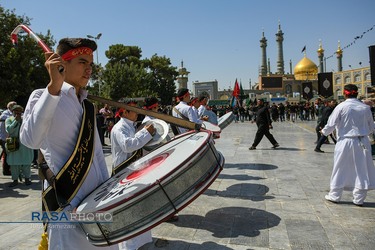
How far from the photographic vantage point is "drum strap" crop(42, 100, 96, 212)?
5.92 ft

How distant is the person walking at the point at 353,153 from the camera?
501 centimetres

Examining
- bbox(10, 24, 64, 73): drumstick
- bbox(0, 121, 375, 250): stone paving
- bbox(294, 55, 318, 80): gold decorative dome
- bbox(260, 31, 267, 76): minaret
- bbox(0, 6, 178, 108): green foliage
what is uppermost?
bbox(260, 31, 267, 76): minaret

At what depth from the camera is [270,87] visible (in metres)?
90.3

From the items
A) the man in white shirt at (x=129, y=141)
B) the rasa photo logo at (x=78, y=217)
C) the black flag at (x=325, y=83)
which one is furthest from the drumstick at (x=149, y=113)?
the black flag at (x=325, y=83)

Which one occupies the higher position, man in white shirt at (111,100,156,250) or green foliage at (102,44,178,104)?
green foliage at (102,44,178,104)

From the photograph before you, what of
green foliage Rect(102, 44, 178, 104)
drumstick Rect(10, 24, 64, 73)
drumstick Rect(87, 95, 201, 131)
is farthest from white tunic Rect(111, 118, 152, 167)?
green foliage Rect(102, 44, 178, 104)

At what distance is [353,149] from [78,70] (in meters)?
4.72

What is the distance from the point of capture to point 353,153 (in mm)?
5078

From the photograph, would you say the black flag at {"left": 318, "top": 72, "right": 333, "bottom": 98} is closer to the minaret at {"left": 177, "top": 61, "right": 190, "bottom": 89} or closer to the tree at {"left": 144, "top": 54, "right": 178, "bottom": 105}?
the tree at {"left": 144, "top": 54, "right": 178, "bottom": 105}

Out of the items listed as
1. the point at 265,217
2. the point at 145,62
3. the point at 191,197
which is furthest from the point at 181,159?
the point at 145,62

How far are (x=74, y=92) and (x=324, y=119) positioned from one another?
429 inches

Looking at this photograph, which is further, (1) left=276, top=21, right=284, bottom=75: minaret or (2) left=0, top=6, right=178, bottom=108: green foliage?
(1) left=276, top=21, right=284, bottom=75: minaret

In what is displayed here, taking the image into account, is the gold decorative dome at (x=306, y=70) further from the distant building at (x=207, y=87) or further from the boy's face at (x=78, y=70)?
the boy's face at (x=78, y=70)

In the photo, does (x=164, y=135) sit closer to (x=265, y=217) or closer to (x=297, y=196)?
(x=265, y=217)
